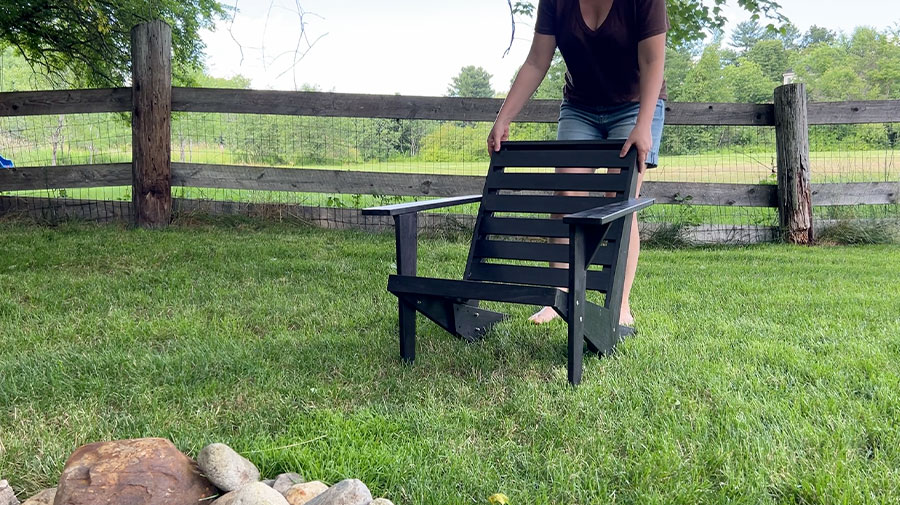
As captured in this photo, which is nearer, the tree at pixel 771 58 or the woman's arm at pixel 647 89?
the woman's arm at pixel 647 89

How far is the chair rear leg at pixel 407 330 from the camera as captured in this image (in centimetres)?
267

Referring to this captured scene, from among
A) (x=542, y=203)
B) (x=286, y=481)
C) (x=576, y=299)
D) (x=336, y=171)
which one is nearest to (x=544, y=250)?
(x=542, y=203)

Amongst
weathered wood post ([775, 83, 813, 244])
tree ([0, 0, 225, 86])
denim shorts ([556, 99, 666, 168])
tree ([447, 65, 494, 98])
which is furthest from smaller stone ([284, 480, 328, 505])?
tree ([447, 65, 494, 98])

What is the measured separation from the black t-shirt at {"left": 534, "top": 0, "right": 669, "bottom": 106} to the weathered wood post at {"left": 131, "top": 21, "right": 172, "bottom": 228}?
180 inches

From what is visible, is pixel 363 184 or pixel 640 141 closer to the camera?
pixel 640 141

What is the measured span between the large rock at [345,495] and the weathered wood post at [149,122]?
220 inches

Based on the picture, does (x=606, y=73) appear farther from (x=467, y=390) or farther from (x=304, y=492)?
(x=304, y=492)

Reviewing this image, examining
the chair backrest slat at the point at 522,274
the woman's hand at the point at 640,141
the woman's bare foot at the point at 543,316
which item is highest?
the woman's hand at the point at 640,141

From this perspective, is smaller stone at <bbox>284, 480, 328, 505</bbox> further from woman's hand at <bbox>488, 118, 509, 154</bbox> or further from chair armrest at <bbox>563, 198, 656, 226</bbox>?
woman's hand at <bbox>488, 118, 509, 154</bbox>

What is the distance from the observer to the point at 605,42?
10.1 ft

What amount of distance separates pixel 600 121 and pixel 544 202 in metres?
0.61

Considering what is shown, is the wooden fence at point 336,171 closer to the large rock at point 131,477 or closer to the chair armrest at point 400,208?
the chair armrest at point 400,208

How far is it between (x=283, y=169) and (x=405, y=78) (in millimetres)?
46051

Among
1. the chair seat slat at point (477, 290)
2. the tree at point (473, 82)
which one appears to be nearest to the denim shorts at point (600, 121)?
the chair seat slat at point (477, 290)
